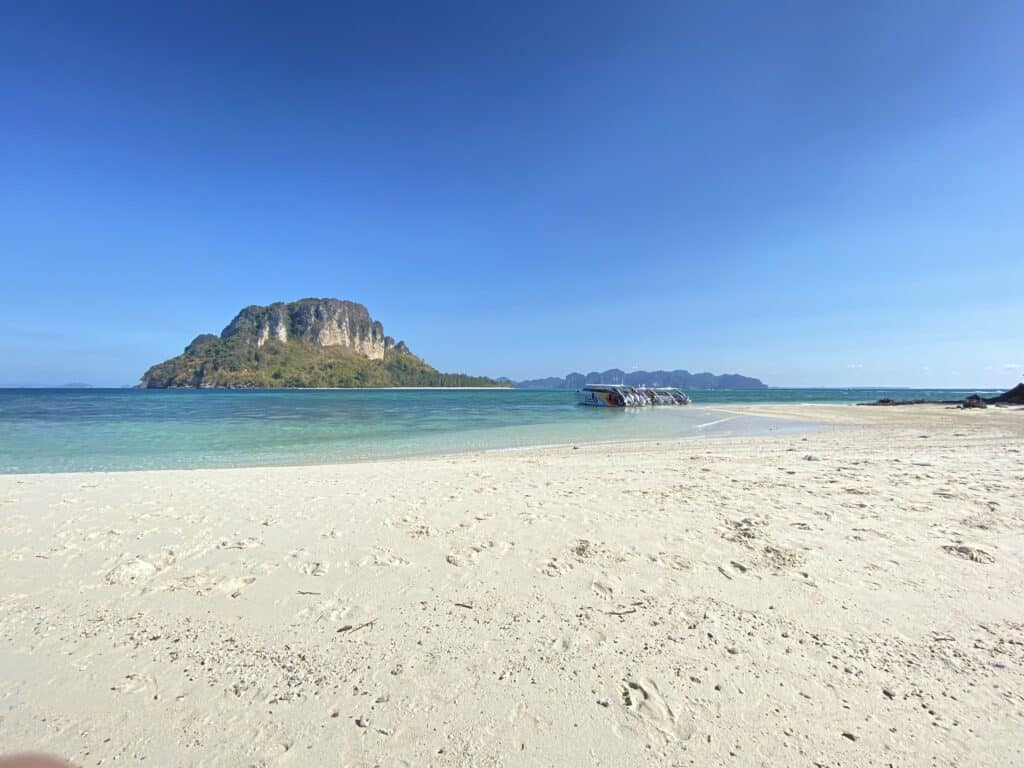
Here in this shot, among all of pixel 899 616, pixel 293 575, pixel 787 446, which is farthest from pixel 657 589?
pixel 787 446

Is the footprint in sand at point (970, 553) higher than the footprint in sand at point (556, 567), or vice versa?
the footprint in sand at point (970, 553)

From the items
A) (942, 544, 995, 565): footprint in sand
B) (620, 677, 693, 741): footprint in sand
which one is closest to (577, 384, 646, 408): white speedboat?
(942, 544, 995, 565): footprint in sand

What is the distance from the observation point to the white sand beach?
2.54 m

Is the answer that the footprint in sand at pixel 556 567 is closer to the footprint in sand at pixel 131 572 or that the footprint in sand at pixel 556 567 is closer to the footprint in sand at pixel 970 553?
the footprint in sand at pixel 131 572

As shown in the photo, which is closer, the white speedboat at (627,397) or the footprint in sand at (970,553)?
the footprint in sand at (970,553)

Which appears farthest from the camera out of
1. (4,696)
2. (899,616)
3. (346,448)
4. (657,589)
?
(346,448)

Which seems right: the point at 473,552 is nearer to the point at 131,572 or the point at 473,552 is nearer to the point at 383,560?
the point at 383,560

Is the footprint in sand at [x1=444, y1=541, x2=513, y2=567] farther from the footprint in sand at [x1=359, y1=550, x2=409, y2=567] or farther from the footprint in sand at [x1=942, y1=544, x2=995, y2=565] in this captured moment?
the footprint in sand at [x1=942, y1=544, x2=995, y2=565]

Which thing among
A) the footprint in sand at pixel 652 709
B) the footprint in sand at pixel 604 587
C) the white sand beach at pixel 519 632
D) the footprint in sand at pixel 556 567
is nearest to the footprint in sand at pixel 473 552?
the white sand beach at pixel 519 632

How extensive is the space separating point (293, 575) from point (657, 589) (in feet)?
11.6

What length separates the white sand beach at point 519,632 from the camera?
2539 millimetres

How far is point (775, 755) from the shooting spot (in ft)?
7.87

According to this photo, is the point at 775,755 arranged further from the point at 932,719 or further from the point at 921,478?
the point at 921,478

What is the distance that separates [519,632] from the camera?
141 inches
